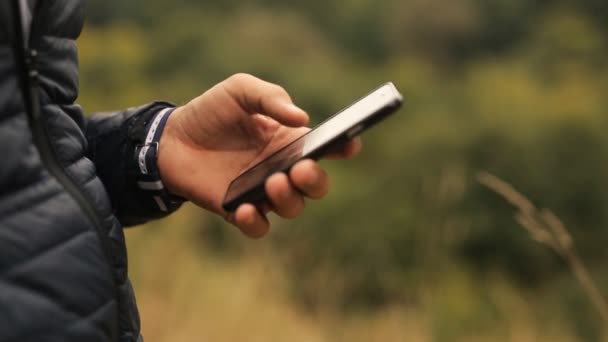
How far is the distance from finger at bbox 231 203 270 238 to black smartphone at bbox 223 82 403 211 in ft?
0.04

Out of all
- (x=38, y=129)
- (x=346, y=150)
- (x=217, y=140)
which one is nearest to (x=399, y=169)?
(x=217, y=140)

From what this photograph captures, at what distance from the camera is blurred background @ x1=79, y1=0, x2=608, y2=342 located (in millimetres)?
2223

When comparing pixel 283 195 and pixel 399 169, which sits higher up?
pixel 283 195

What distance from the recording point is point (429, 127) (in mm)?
3023

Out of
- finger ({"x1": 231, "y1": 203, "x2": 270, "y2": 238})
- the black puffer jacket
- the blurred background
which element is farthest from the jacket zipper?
the blurred background

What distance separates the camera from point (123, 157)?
845mm

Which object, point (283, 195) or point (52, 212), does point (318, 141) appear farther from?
point (52, 212)

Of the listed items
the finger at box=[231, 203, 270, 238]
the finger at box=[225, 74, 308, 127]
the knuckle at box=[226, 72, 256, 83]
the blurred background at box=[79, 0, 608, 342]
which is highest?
the knuckle at box=[226, 72, 256, 83]

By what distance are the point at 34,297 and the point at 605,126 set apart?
268 cm

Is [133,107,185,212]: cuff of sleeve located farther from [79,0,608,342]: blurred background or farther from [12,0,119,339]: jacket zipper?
[79,0,608,342]: blurred background

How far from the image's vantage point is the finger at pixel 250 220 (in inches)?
27.4

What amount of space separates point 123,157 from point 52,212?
0.25 m

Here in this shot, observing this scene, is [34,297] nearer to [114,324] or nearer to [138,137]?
[114,324]

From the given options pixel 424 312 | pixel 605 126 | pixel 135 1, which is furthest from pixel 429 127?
pixel 135 1
